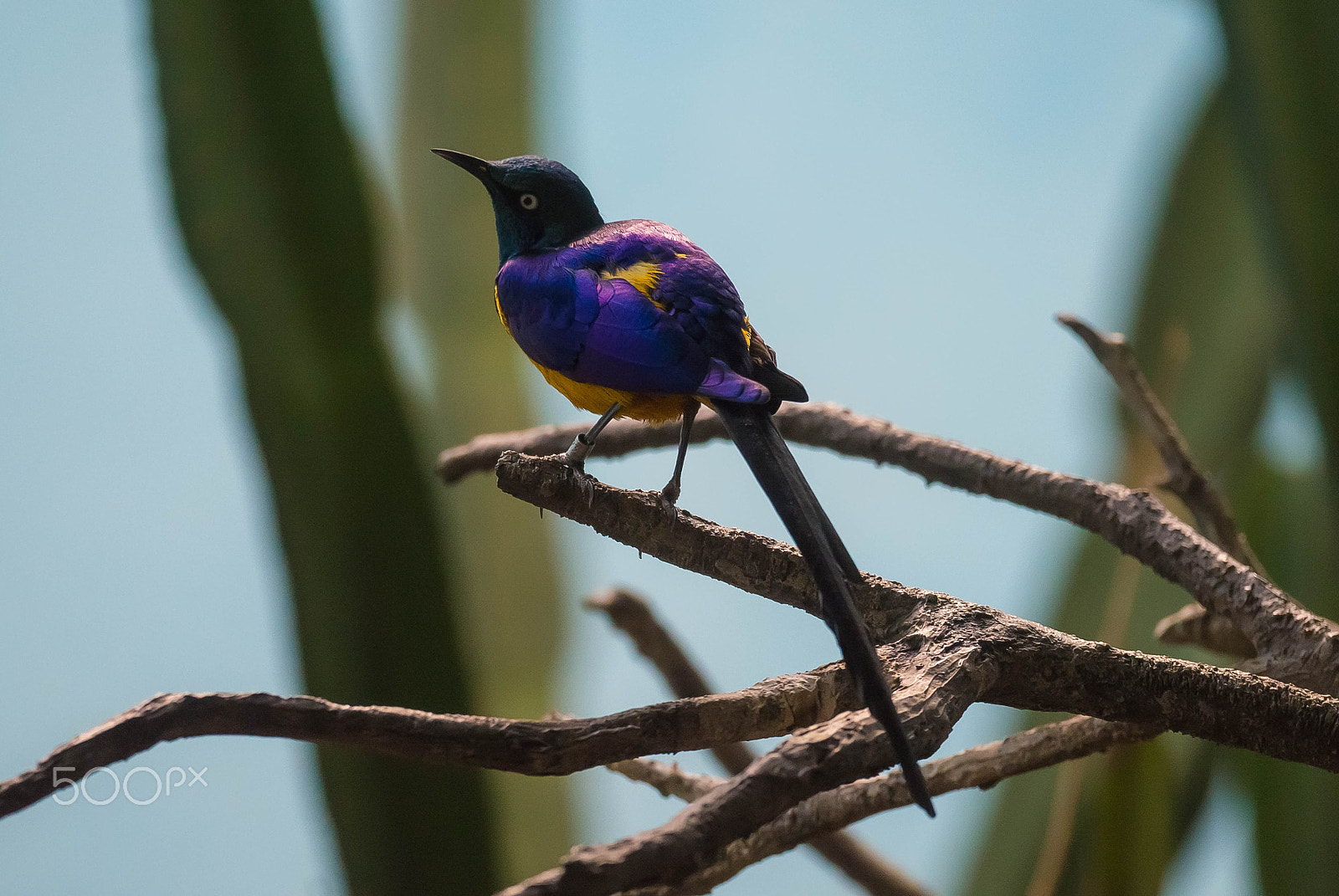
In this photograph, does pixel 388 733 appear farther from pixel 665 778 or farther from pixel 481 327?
pixel 481 327

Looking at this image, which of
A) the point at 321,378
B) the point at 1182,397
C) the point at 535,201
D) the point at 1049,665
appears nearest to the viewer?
the point at 1049,665

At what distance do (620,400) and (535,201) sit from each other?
0.62ft

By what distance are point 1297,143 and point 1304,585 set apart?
59 centimetres

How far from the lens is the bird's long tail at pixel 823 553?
458 mm

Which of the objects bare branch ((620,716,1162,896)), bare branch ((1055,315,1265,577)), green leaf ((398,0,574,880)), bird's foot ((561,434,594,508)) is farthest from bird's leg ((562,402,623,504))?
green leaf ((398,0,574,880))

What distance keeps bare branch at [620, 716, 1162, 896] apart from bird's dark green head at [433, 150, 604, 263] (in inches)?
16.7

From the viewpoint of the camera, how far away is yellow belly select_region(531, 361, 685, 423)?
25.1 inches

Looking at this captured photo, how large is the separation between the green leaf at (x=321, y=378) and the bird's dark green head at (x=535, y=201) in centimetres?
47

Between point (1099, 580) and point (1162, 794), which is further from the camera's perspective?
point (1099, 580)

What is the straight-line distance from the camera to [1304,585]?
1.31 metres

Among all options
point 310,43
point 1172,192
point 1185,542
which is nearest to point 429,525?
point 310,43

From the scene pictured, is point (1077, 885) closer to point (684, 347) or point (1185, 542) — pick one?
point (1185, 542)

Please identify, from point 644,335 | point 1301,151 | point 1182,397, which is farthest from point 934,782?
point 1182,397

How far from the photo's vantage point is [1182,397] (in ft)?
5.13
